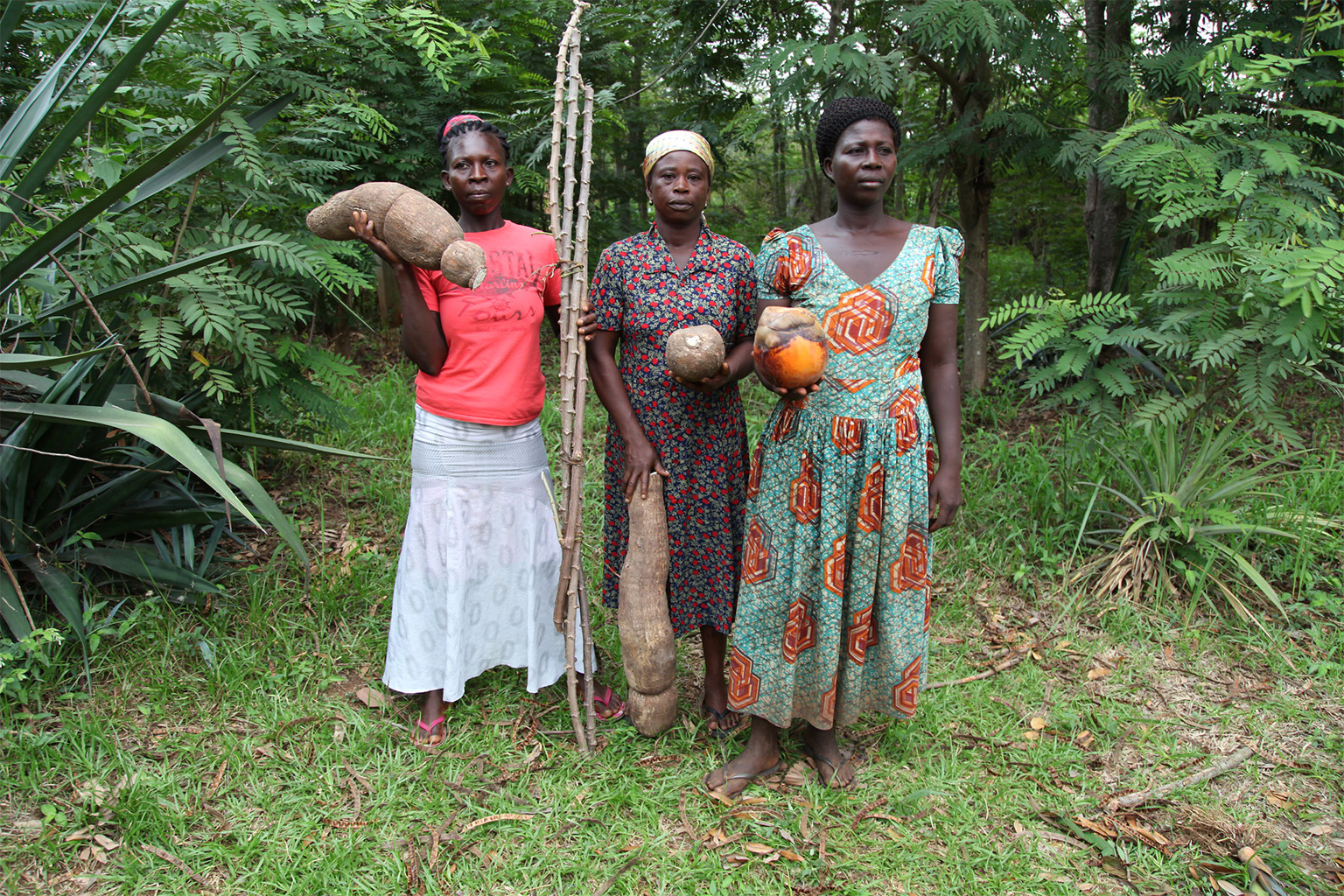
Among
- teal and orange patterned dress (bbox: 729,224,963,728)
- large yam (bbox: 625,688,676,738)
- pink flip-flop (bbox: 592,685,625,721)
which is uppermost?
teal and orange patterned dress (bbox: 729,224,963,728)

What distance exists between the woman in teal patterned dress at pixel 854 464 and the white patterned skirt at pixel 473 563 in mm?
Result: 758

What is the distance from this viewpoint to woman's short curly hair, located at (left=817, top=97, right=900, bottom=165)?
221 cm

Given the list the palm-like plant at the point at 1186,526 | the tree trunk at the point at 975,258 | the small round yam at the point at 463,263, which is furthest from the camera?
the tree trunk at the point at 975,258

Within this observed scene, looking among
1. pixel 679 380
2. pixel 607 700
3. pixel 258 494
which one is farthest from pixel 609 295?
pixel 607 700

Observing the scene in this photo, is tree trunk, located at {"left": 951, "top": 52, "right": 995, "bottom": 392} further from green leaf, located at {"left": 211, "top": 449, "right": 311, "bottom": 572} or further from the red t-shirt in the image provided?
green leaf, located at {"left": 211, "top": 449, "right": 311, "bottom": 572}

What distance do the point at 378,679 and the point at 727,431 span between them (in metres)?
1.70

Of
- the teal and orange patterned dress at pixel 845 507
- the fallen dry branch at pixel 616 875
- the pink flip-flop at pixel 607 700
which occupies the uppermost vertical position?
the teal and orange patterned dress at pixel 845 507

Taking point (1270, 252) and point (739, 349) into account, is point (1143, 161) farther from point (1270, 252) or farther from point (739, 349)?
point (739, 349)

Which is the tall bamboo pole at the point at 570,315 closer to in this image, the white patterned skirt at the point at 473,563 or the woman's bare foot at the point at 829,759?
the white patterned skirt at the point at 473,563

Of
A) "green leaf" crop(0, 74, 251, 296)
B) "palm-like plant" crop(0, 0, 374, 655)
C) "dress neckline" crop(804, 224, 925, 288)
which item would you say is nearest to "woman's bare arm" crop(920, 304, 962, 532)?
"dress neckline" crop(804, 224, 925, 288)

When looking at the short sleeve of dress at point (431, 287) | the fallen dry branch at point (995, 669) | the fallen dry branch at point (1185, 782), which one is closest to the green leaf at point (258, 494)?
the short sleeve of dress at point (431, 287)

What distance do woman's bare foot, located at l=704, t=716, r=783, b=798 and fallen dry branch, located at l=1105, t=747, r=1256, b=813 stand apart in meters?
→ 1.05

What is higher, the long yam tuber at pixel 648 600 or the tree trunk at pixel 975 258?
the tree trunk at pixel 975 258

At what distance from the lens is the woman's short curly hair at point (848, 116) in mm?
2207
